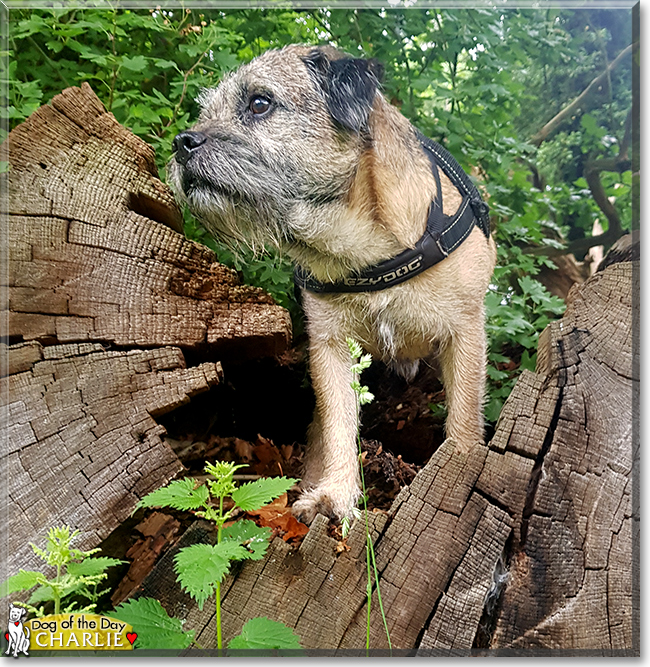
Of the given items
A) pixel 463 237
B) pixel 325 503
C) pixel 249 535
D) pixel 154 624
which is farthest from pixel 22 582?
pixel 463 237

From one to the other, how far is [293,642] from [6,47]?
1.87 metres

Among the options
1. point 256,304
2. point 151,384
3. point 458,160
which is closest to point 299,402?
point 256,304

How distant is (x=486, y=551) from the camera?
59.9 inches

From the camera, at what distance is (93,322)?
165 cm

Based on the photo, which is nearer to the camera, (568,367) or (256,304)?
(568,367)

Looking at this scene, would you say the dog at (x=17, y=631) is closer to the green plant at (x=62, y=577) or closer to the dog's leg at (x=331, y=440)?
the green plant at (x=62, y=577)

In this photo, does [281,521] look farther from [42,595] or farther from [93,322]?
[93,322]

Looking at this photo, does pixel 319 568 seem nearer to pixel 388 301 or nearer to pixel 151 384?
pixel 151 384

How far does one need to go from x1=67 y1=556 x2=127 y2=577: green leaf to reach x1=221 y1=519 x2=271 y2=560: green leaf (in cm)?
27

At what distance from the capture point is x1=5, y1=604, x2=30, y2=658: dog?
149cm

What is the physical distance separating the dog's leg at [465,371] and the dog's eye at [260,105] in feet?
3.08

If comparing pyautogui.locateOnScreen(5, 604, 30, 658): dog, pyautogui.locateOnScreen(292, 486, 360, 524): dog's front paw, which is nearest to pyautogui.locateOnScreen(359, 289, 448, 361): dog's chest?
pyautogui.locateOnScreen(292, 486, 360, 524): dog's front paw

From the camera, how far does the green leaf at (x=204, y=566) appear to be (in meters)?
1.25

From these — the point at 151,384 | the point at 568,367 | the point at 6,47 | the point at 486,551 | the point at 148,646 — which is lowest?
the point at 148,646
